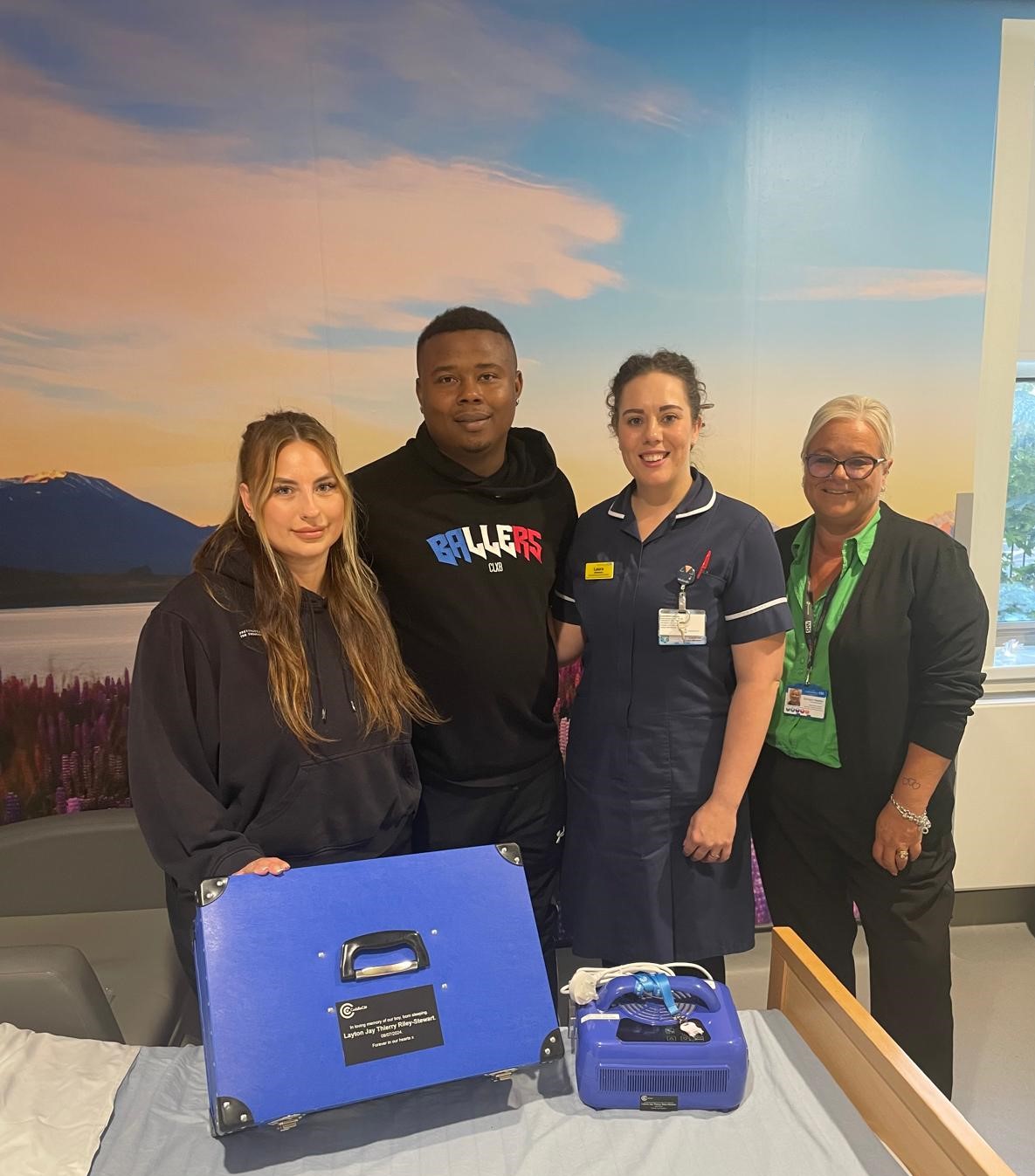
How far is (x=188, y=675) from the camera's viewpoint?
147 centimetres

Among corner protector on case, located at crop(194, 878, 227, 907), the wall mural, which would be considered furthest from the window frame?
corner protector on case, located at crop(194, 878, 227, 907)

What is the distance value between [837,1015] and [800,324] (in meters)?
1.98

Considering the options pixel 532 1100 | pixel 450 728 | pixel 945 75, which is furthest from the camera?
pixel 945 75

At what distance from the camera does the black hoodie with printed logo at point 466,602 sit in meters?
1.79

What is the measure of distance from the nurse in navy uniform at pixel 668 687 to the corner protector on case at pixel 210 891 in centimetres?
87

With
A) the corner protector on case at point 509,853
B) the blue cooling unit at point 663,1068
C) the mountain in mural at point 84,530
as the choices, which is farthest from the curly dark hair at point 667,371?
the mountain in mural at point 84,530

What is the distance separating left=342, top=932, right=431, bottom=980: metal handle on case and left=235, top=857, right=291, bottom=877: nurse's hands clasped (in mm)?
181

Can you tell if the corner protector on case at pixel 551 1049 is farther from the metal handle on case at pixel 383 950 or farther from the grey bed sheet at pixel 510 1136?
the metal handle on case at pixel 383 950

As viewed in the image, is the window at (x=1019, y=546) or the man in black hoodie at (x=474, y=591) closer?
the man in black hoodie at (x=474, y=591)

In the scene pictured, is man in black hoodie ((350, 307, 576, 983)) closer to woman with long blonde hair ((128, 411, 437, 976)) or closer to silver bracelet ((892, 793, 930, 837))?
woman with long blonde hair ((128, 411, 437, 976))

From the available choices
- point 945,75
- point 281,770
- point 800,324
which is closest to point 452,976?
point 281,770

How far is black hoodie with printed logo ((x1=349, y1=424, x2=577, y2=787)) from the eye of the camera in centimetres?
179

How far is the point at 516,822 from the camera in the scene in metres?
1.88

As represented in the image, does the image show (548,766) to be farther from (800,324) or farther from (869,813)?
(800,324)
